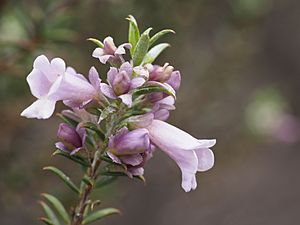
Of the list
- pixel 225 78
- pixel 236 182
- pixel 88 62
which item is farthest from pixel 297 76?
pixel 88 62

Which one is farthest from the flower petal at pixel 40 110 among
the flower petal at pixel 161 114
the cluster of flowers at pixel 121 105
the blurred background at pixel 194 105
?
the blurred background at pixel 194 105

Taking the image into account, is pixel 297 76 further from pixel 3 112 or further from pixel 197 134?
pixel 3 112

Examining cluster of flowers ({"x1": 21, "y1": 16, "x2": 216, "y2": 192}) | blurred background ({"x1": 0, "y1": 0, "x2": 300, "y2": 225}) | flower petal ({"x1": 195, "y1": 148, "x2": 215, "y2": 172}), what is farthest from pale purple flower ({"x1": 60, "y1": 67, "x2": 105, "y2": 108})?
blurred background ({"x1": 0, "y1": 0, "x2": 300, "y2": 225})

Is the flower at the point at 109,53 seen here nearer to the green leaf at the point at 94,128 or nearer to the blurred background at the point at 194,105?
the green leaf at the point at 94,128

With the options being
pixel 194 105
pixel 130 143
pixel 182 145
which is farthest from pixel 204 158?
pixel 194 105

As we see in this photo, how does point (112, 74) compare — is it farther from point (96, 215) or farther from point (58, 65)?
point (96, 215)

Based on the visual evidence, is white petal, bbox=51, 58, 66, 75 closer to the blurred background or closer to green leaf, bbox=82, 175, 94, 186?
green leaf, bbox=82, 175, 94, 186
